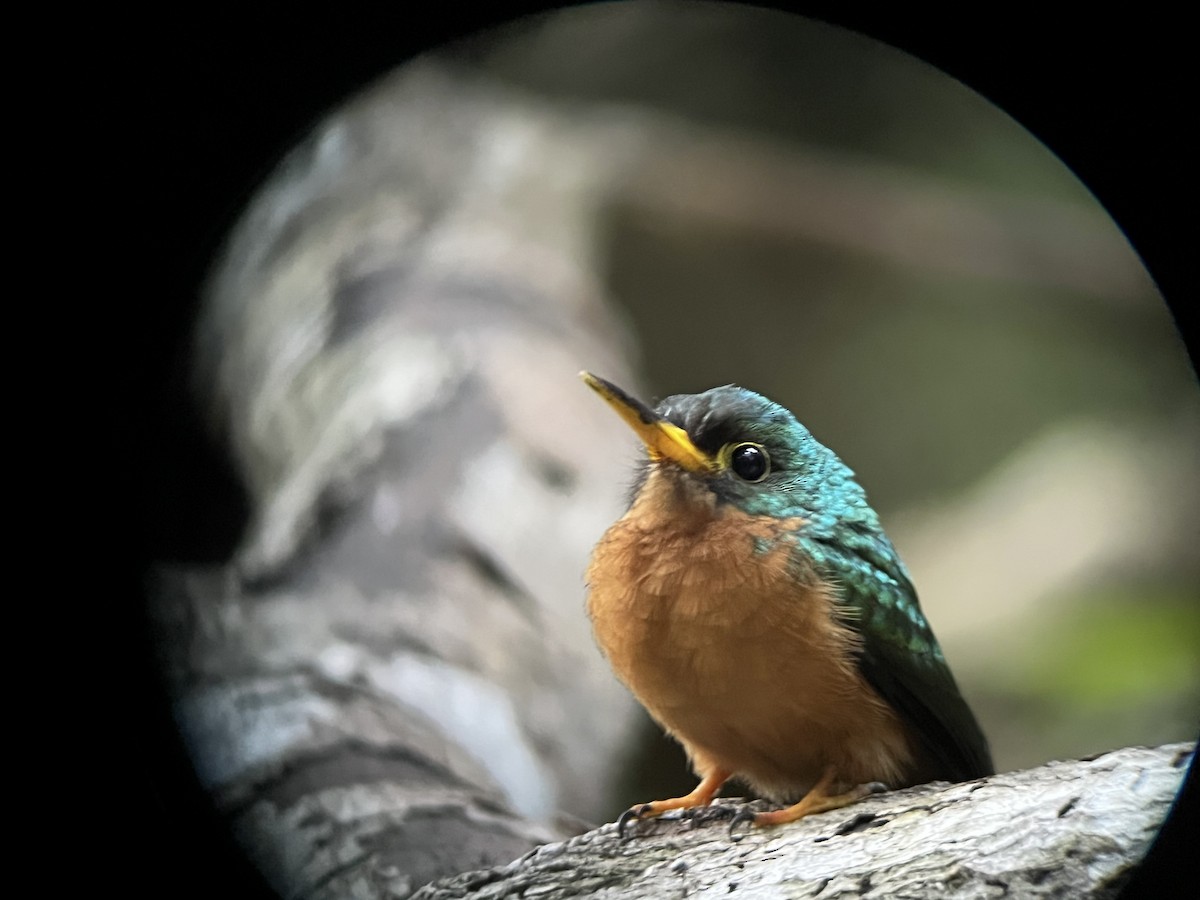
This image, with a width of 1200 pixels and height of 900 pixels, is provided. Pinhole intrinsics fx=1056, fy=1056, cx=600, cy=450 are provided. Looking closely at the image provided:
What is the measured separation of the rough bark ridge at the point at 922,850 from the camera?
4.53ft

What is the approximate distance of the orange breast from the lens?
60.9 inches

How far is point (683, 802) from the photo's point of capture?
1737 mm

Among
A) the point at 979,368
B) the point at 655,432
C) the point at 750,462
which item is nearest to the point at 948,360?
the point at 979,368

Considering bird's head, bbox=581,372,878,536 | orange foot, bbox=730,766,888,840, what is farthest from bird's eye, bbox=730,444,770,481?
orange foot, bbox=730,766,888,840

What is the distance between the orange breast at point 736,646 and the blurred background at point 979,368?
7.8 inches

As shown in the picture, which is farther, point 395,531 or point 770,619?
point 395,531

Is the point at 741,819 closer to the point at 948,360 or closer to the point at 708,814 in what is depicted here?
the point at 708,814

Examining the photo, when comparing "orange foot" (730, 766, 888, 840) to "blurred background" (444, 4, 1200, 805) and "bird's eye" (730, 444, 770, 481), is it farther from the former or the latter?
"bird's eye" (730, 444, 770, 481)

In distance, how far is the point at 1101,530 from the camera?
71.7 inches

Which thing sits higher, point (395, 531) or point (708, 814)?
point (395, 531)

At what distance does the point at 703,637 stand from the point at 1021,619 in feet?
2.13

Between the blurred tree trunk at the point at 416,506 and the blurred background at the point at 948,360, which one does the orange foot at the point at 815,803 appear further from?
the blurred background at the point at 948,360

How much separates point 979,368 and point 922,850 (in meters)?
0.77

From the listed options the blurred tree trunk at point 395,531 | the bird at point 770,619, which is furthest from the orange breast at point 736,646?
the blurred tree trunk at point 395,531
